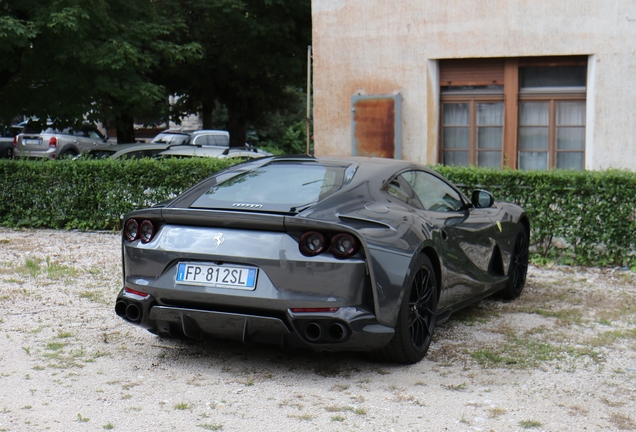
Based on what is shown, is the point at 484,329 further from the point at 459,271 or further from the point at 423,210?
the point at 423,210

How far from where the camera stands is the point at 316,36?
49.9ft

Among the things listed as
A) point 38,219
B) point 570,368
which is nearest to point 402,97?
point 38,219

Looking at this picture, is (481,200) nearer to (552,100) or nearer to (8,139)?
(552,100)

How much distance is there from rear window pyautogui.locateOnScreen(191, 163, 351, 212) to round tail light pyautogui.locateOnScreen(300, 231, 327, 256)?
0.73 ft

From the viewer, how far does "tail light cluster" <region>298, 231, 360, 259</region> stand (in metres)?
5.24

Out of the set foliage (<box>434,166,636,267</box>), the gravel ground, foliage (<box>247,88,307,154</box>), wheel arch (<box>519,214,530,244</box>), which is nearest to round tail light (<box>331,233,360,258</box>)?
the gravel ground

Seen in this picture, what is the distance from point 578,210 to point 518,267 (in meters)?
2.04

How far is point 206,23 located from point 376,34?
16.1 meters

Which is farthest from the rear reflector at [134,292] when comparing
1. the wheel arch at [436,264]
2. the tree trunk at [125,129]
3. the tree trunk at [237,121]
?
the tree trunk at [237,121]

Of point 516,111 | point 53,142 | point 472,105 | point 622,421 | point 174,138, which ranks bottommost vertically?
point 622,421

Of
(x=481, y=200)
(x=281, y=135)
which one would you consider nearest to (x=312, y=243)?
(x=481, y=200)

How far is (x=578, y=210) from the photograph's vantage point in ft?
32.5

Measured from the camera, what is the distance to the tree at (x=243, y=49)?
28147 mm

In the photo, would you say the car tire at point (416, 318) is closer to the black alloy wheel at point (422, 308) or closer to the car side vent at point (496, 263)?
the black alloy wheel at point (422, 308)
